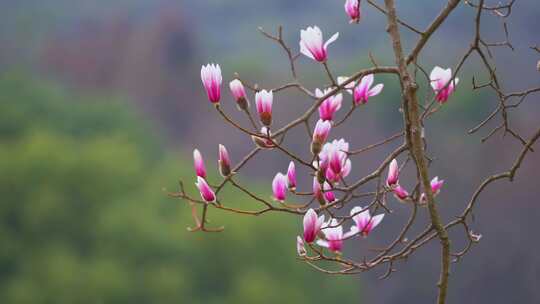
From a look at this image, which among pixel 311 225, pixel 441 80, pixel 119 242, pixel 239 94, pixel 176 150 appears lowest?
pixel 311 225

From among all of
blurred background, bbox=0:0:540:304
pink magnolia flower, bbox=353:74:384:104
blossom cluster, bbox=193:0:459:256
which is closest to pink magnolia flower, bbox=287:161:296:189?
blossom cluster, bbox=193:0:459:256

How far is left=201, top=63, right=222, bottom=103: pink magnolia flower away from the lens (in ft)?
3.13

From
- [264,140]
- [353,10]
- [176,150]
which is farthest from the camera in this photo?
[176,150]

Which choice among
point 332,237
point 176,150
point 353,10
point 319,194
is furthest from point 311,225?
point 176,150

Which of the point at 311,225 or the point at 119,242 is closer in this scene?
the point at 311,225

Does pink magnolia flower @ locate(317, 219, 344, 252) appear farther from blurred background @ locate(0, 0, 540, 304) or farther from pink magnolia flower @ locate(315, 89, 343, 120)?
blurred background @ locate(0, 0, 540, 304)

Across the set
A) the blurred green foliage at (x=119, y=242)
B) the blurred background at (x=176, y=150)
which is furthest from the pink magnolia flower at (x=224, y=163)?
the blurred green foliage at (x=119, y=242)

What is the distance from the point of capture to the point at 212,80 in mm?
957

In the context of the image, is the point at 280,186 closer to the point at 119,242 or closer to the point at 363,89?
the point at 363,89

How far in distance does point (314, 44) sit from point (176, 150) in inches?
542

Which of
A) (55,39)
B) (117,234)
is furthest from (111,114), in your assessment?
(117,234)

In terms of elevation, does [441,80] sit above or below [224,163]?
above

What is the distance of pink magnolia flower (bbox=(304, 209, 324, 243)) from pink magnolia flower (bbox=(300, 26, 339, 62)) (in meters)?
0.18

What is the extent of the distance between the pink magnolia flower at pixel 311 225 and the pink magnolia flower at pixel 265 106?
10 cm
